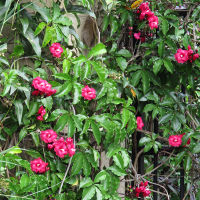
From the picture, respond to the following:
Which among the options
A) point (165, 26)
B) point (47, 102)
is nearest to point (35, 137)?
point (47, 102)

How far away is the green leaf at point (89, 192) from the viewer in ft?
4.89

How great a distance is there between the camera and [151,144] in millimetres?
1959

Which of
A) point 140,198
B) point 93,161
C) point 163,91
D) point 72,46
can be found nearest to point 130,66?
point 163,91

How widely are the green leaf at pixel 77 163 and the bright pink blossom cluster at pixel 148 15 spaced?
887 millimetres

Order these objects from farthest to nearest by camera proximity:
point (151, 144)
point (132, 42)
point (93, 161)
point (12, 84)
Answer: point (132, 42) < point (151, 144) < point (93, 161) < point (12, 84)

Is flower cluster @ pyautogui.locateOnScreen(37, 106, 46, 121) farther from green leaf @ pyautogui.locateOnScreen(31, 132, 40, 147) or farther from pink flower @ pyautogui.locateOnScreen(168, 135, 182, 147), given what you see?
pink flower @ pyautogui.locateOnScreen(168, 135, 182, 147)

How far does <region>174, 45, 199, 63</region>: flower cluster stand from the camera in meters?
1.90

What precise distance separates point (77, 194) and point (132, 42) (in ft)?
3.33

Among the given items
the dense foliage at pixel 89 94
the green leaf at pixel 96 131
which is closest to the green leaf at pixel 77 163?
the dense foliage at pixel 89 94

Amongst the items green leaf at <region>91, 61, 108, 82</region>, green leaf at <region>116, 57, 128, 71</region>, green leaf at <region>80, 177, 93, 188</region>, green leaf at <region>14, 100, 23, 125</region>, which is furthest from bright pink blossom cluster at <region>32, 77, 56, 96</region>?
green leaf at <region>116, 57, 128, 71</region>

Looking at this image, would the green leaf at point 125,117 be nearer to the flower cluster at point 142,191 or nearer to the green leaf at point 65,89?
the green leaf at point 65,89

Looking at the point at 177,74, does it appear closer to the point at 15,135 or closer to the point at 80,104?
the point at 80,104

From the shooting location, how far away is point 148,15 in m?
1.96

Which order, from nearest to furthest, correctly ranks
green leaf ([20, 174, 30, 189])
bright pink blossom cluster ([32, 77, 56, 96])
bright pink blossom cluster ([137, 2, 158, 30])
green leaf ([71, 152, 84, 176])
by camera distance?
green leaf ([20, 174, 30, 189])
bright pink blossom cluster ([32, 77, 56, 96])
green leaf ([71, 152, 84, 176])
bright pink blossom cluster ([137, 2, 158, 30])
